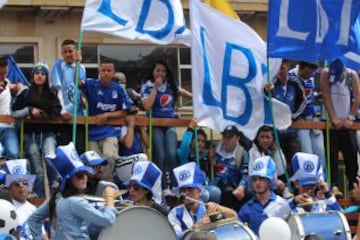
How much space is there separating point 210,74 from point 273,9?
95 cm

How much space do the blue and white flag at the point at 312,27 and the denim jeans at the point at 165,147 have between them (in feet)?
5.21

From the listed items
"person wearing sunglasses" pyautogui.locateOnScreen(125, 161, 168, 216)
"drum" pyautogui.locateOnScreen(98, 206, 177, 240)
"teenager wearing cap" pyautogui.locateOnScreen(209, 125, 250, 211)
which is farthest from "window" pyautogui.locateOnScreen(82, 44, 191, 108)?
"drum" pyautogui.locateOnScreen(98, 206, 177, 240)

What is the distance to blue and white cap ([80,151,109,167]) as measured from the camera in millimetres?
12680

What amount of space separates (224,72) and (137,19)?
1189mm

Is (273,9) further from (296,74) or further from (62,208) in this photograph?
(62,208)

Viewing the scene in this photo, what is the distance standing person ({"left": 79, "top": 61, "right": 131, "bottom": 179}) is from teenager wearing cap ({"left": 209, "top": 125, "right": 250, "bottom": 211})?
1.16m

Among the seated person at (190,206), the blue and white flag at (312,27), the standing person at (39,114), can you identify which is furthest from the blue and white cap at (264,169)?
the standing person at (39,114)

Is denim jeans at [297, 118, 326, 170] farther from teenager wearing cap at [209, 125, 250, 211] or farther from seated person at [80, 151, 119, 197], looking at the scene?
seated person at [80, 151, 119, 197]

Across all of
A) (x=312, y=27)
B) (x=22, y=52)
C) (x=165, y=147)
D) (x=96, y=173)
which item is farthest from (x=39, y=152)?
(x=22, y=52)

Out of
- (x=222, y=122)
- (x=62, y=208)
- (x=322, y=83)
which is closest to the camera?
(x=62, y=208)

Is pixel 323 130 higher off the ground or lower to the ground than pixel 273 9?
lower

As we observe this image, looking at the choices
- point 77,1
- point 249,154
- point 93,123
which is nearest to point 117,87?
point 93,123

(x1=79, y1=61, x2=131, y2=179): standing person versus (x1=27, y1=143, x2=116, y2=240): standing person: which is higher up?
(x1=79, y1=61, x2=131, y2=179): standing person

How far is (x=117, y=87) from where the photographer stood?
45.8ft
